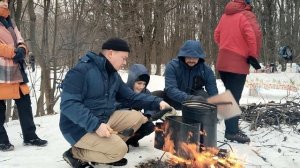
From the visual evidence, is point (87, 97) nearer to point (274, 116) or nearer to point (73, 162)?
point (73, 162)

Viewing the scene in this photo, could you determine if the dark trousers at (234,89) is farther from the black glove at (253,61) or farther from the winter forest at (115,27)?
the winter forest at (115,27)

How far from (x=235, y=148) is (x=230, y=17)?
1.69 metres

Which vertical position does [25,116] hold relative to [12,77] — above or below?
below

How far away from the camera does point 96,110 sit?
3.65m

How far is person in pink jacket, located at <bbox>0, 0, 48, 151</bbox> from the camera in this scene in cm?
434

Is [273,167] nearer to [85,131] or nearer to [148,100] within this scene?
[148,100]

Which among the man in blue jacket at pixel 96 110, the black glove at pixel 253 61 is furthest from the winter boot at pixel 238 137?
the man in blue jacket at pixel 96 110

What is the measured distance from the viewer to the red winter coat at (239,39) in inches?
187

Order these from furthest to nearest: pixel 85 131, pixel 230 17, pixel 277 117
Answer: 1. pixel 277 117
2. pixel 230 17
3. pixel 85 131

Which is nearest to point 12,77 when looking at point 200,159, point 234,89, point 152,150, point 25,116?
point 25,116

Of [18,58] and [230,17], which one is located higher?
[230,17]

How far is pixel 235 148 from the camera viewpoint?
4.61m

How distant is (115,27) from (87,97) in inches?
439

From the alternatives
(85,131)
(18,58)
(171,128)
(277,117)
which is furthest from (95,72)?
(277,117)
